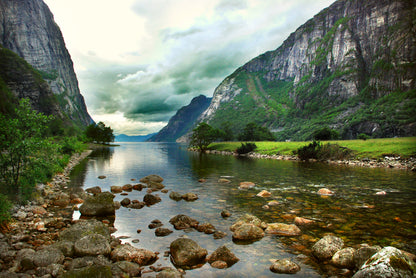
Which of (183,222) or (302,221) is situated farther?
(302,221)

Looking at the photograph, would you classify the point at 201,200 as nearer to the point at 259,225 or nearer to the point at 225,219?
the point at 225,219

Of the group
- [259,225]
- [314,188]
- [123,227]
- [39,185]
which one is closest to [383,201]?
[314,188]

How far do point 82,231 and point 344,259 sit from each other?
530 inches

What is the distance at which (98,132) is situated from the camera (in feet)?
604

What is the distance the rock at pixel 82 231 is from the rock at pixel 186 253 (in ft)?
14.2

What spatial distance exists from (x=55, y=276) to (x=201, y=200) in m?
15.1

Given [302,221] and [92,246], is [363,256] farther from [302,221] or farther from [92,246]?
[92,246]

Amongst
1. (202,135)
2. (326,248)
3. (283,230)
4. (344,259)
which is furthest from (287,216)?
(202,135)

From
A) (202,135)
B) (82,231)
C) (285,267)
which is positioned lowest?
(285,267)

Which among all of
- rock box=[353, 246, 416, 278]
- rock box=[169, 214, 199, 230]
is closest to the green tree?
rock box=[169, 214, 199, 230]

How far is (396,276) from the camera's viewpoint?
7.83 metres

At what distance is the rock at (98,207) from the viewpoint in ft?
60.1

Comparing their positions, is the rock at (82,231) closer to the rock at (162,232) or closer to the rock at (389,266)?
the rock at (162,232)

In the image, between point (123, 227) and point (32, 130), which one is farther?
point (32, 130)
